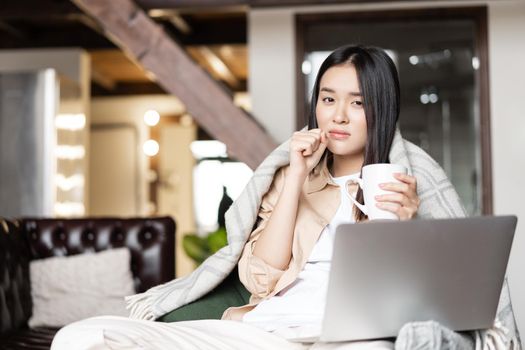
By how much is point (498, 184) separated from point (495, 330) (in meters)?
3.34

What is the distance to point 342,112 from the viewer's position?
1.78 m

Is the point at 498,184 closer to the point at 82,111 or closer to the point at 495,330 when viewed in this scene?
the point at 495,330

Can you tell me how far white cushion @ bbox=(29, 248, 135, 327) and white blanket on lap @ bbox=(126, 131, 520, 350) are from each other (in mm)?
1218

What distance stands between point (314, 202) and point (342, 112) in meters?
0.23

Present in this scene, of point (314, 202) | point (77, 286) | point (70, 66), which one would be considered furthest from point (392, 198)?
point (70, 66)

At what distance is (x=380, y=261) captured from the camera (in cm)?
126

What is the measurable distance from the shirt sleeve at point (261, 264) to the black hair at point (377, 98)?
0.24 m

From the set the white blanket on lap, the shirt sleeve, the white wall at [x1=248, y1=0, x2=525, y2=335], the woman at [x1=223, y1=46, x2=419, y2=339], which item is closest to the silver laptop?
the white blanket on lap

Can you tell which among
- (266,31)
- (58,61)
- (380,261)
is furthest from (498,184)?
(58,61)

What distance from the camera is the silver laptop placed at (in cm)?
124

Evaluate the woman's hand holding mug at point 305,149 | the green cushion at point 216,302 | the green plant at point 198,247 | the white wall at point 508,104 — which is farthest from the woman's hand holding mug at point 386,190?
the white wall at point 508,104

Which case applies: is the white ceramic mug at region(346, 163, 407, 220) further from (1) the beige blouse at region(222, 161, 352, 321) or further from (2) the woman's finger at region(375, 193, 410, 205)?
(1) the beige blouse at region(222, 161, 352, 321)

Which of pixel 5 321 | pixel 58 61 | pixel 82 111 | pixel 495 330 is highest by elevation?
pixel 58 61

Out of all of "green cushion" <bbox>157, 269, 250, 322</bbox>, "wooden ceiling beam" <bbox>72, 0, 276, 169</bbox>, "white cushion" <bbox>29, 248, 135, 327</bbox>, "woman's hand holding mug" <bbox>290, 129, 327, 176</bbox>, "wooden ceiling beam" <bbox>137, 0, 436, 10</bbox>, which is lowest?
"white cushion" <bbox>29, 248, 135, 327</bbox>
